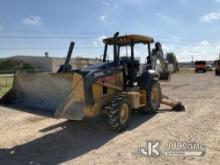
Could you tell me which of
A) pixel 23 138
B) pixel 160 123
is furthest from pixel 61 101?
pixel 160 123

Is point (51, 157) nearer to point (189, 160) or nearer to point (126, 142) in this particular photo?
point (126, 142)

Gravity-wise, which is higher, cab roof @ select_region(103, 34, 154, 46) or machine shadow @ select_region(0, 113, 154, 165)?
cab roof @ select_region(103, 34, 154, 46)

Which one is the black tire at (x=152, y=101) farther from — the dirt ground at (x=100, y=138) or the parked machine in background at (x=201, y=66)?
the parked machine in background at (x=201, y=66)

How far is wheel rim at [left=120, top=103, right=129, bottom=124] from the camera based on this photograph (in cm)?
837

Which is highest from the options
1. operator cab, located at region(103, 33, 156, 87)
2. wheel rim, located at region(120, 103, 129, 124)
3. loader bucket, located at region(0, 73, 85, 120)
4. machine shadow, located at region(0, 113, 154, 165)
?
operator cab, located at region(103, 33, 156, 87)

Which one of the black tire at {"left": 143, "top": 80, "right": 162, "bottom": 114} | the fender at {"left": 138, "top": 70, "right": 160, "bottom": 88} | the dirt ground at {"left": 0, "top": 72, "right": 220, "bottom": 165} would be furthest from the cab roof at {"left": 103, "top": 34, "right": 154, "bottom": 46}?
the dirt ground at {"left": 0, "top": 72, "right": 220, "bottom": 165}

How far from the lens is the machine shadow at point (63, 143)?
645 centimetres

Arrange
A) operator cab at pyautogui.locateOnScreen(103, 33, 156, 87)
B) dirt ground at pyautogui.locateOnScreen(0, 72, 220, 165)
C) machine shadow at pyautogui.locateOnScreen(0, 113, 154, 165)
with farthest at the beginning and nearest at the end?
operator cab at pyautogui.locateOnScreen(103, 33, 156, 87) → machine shadow at pyautogui.locateOnScreen(0, 113, 154, 165) → dirt ground at pyautogui.locateOnScreen(0, 72, 220, 165)

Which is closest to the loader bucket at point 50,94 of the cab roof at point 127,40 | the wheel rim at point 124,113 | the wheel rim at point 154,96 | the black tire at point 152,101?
the wheel rim at point 124,113

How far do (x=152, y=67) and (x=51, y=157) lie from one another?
5.76m

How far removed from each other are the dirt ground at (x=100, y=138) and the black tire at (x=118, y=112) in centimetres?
23

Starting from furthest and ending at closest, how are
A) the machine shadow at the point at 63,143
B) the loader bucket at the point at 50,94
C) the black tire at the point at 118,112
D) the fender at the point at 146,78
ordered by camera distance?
the fender at the point at 146,78 → the black tire at the point at 118,112 → the loader bucket at the point at 50,94 → the machine shadow at the point at 63,143

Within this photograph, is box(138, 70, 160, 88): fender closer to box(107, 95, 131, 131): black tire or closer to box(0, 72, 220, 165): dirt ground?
box(0, 72, 220, 165): dirt ground

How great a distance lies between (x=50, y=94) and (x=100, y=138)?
1.60 meters
